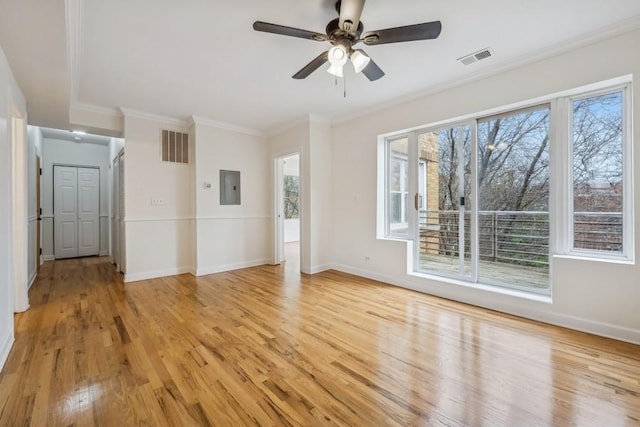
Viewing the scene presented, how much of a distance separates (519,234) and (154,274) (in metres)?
5.00

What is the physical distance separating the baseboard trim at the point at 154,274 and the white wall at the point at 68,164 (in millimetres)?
3327

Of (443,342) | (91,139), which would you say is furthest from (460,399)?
(91,139)

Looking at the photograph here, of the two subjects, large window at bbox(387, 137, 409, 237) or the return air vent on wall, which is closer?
large window at bbox(387, 137, 409, 237)

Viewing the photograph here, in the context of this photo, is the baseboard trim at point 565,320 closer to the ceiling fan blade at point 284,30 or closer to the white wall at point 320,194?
the white wall at point 320,194

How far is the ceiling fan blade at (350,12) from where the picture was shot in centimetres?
185

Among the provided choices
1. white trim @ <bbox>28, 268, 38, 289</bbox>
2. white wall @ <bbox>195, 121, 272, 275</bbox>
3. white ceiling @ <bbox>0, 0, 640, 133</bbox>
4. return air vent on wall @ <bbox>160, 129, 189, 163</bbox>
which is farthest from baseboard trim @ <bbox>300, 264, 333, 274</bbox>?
white trim @ <bbox>28, 268, 38, 289</bbox>

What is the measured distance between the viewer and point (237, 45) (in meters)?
2.48

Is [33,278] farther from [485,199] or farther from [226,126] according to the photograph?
[485,199]

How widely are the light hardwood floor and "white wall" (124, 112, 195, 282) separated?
111 cm

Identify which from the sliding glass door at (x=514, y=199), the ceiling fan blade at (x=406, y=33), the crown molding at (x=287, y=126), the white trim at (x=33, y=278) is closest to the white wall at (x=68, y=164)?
the white trim at (x=33, y=278)

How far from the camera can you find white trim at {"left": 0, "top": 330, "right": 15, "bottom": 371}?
6.47 ft

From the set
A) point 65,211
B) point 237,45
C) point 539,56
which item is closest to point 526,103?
point 539,56

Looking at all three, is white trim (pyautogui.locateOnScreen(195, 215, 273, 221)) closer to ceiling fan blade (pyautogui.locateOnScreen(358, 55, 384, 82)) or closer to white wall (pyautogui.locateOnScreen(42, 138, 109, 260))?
ceiling fan blade (pyautogui.locateOnScreen(358, 55, 384, 82))

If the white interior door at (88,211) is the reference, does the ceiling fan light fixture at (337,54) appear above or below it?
above
